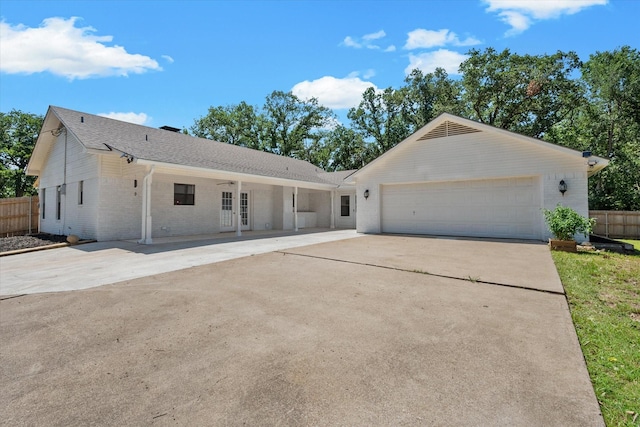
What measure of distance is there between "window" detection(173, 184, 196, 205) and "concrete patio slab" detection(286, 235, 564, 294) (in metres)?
6.77

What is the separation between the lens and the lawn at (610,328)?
6.65ft

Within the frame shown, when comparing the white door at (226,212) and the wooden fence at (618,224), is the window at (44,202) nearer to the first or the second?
the white door at (226,212)

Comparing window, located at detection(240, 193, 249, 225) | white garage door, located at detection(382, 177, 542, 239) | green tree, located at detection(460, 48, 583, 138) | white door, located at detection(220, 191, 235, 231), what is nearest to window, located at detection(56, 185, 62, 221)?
white door, located at detection(220, 191, 235, 231)

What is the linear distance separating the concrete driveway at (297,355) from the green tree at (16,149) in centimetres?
3016

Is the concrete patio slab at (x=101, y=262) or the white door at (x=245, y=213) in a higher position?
the white door at (x=245, y=213)

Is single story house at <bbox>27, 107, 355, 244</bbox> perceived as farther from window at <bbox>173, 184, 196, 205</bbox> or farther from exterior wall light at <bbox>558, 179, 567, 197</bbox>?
exterior wall light at <bbox>558, 179, 567, 197</bbox>

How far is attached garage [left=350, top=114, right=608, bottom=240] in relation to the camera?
33.8 ft

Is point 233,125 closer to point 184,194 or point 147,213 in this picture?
point 184,194

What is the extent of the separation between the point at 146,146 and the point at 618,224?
835 inches

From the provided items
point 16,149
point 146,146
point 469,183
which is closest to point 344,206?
point 469,183

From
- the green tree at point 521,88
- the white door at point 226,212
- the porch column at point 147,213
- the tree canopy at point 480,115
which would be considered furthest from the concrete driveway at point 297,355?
the green tree at point 521,88

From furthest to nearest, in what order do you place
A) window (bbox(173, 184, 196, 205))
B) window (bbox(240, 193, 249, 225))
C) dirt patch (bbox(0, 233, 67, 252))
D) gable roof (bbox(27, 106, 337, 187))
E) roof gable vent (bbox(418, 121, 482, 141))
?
window (bbox(240, 193, 249, 225)) < window (bbox(173, 184, 196, 205)) < roof gable vent (bbox(418, 121, 482, 141)) < gable roof (bbox(27, 106, 337, 187)) < dirt patch (bbox(0, 233, 67, 252))

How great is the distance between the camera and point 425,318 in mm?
3570

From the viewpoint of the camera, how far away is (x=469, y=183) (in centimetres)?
1202
